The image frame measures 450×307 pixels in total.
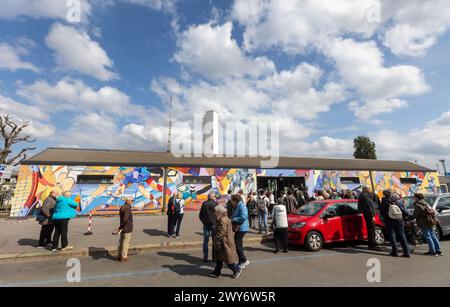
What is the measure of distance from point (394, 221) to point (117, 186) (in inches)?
664

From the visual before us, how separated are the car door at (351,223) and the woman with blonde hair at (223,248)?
4.49 m

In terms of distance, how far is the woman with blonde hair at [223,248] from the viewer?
15.9ft

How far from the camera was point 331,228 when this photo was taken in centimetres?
754

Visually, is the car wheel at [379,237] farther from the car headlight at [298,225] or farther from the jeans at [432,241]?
the car headlight at [298,225]

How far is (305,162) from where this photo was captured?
2438 cm

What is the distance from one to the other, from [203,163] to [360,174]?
15.8m

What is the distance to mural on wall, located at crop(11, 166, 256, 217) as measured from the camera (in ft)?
53.5

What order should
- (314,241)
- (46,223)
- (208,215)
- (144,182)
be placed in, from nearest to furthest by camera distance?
(208,215) < (314,241) < (46,223) < (144,182)

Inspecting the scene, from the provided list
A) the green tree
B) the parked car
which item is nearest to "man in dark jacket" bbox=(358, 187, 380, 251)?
the parked car

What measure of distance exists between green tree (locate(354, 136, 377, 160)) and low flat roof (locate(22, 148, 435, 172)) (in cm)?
1262

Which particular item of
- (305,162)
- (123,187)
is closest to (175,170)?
(123,187)

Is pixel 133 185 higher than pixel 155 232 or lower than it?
higher

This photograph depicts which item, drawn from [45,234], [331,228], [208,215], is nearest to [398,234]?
[331,228]

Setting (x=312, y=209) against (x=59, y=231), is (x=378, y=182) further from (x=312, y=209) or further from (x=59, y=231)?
(x=59, y=231)
